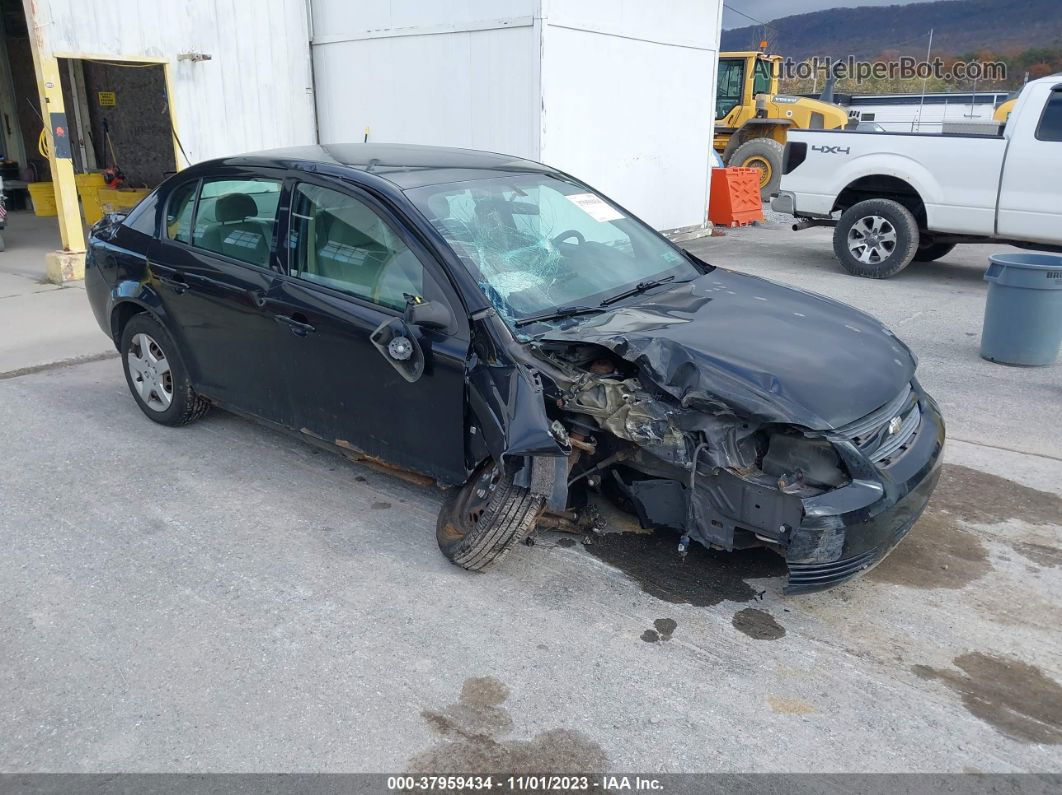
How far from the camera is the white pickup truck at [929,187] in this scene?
8719mm

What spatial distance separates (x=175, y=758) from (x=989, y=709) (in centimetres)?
268

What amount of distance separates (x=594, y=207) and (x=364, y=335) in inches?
62.0

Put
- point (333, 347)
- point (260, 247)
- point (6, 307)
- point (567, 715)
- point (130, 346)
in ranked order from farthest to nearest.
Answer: point (6, 307), point (130, 346), point (260, 247), point (333, 347), point (567, 715)

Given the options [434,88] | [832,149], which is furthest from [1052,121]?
[434,88]

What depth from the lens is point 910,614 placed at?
3453 millimetres

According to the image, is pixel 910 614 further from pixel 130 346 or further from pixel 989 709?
pixel 130 346

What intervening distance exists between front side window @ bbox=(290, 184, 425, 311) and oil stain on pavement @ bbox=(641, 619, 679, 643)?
5.51 ft

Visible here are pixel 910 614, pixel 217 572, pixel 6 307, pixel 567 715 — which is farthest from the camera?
pixel 6 307

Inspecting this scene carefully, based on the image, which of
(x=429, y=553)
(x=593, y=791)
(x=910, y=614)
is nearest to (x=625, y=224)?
(x=429, y=553)

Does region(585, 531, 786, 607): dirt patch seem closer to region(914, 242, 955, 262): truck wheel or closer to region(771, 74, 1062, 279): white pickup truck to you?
region(771, 74, 1062, 279): white pickup truck

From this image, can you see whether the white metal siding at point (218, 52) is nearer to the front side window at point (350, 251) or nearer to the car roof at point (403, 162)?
the car roof at point (403, 162)

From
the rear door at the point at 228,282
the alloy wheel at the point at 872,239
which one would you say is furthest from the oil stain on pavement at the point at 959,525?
the alloy wheel at the point at 872,239

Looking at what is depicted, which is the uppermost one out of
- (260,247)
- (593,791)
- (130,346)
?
(260,247)

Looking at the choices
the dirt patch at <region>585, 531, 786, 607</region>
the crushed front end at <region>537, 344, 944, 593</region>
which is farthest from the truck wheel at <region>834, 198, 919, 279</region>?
the dirt patch at <region>585, 531, 786, 607</region>
